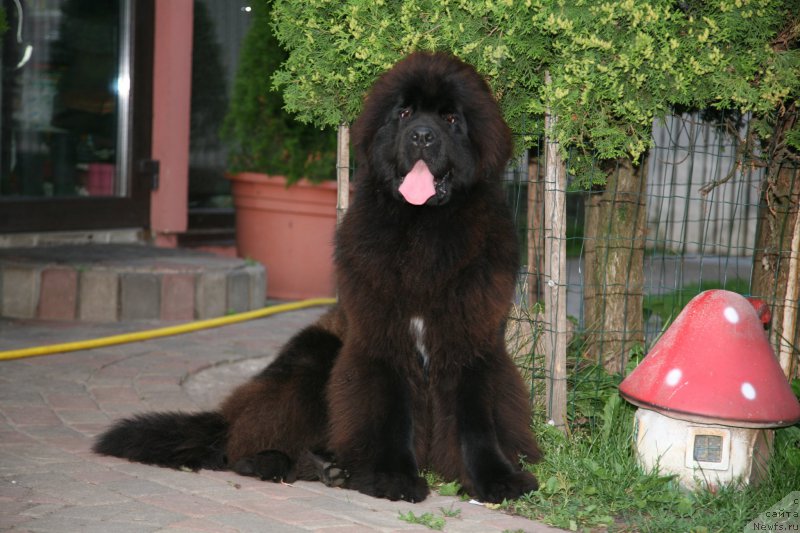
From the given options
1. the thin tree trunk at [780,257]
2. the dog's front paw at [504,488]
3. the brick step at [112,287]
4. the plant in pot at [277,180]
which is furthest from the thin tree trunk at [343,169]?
the plant in pot at [277,180]

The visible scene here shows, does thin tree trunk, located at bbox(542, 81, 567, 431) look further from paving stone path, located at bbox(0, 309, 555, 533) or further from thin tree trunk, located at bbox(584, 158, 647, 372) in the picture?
paving stone path, located at bbox(0, 309, 555, 533)

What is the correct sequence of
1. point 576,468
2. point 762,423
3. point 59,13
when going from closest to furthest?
1. point 762,423
2. point 576,468
3. point 59,13

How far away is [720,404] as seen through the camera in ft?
11.4

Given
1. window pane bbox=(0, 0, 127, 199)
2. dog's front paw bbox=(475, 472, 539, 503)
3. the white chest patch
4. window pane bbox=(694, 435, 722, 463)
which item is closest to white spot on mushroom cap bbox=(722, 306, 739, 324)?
window pane bbox=(694, 435, 722, 463)

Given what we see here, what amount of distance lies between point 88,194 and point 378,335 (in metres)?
4.94

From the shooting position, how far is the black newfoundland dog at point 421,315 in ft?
11.4

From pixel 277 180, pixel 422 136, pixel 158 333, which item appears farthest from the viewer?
pixel 277 180

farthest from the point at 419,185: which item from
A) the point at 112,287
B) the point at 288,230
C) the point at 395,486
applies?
the point at 288,230

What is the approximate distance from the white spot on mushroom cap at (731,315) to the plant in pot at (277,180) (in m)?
4.42

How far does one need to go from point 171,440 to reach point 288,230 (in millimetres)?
4257

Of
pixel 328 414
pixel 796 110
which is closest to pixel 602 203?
pixel 796 110

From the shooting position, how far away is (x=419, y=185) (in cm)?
342

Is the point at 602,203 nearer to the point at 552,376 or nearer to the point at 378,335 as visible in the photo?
the point at 552,376

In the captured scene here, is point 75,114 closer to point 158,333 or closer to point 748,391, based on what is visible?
point 158,333
